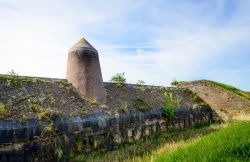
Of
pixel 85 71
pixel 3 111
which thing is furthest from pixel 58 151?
pixel 85 71

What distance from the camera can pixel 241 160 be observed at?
21.8 ft

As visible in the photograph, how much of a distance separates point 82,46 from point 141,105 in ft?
14.8

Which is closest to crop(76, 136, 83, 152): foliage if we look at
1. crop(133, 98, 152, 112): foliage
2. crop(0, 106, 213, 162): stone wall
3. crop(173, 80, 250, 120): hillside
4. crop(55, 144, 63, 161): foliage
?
crop(0, 106, 213, 162): stone wall

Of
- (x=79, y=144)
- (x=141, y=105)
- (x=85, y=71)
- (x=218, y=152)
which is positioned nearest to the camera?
(x=218, y=152)

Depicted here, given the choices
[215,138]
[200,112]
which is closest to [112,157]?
[215,138]

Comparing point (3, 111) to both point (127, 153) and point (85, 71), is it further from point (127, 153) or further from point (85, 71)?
point (85, 71)

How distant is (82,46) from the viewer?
14.5 m

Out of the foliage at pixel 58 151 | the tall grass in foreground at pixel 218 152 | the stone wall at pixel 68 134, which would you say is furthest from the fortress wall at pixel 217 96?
the foliage at pixel 58 151

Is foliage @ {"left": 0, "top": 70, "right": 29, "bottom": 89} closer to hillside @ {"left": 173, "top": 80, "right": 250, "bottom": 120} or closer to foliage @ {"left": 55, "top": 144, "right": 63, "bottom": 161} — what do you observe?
foliage @ {"left": 55, "top": 144, "right": 63, "bottom": 161}

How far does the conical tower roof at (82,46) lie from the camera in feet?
47.3

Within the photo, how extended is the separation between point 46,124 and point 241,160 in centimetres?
653

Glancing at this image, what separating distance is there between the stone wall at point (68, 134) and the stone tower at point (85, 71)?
188 cm

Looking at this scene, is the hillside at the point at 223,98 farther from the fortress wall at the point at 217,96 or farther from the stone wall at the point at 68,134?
the stone wall at the point at 68,134

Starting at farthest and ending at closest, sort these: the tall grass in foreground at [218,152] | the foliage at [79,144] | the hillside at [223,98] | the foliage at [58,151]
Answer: the hillside at [223,98] < the foliage at [79,144] < the foliage at [58,151] < the tall grass in foreground at [218,152]
